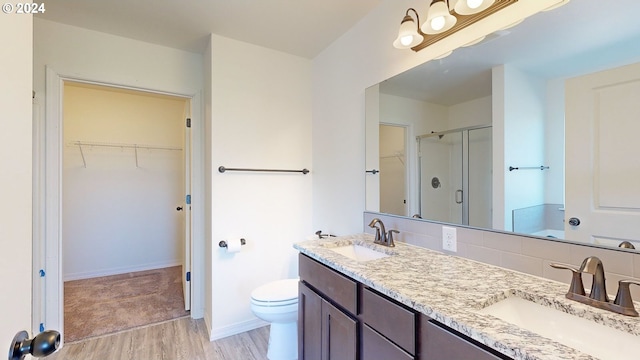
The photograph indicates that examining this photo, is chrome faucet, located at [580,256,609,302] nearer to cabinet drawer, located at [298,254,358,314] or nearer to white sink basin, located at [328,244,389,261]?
cabinet drawer, located at [298,254,358,314]

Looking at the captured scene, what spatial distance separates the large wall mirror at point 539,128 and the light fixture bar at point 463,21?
10 cm

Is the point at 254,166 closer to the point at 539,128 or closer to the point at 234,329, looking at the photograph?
the point at 234,329

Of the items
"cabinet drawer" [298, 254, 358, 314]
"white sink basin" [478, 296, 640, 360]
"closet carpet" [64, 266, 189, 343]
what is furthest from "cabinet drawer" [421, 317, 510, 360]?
"closet carpet" [64, 266, 189, 343]

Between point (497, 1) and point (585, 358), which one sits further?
point (497, 1)

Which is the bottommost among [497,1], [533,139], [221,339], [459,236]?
[221,339]

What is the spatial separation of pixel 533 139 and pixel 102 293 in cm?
401

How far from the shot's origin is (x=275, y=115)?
8.30 ft

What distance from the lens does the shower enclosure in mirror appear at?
138 cm

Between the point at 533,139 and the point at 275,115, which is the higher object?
the point at 275,115

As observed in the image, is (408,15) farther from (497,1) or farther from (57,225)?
(57,225)

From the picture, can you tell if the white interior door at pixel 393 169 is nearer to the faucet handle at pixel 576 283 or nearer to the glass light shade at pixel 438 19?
the glass light shade at pixel 438 19

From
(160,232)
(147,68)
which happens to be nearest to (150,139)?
(160,232)
